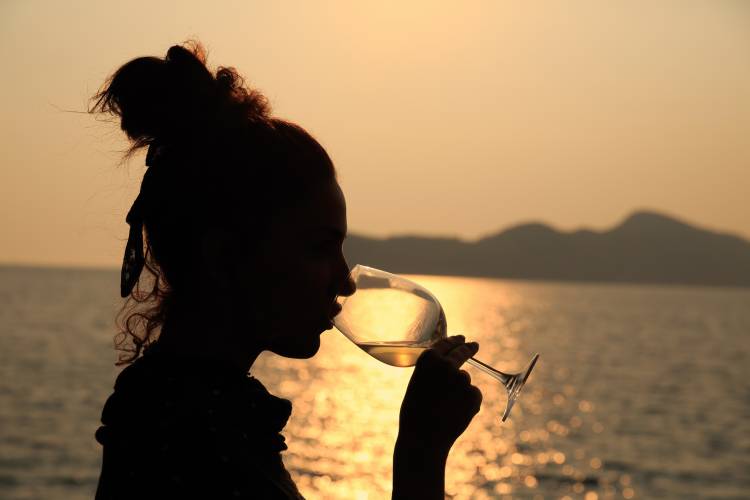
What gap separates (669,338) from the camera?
10162 centimetres

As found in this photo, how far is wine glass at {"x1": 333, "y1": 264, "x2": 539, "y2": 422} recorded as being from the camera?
2.65m

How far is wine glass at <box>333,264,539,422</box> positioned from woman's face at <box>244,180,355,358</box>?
1.45 ft

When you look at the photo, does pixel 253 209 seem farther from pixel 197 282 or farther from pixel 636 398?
pixel 636 398

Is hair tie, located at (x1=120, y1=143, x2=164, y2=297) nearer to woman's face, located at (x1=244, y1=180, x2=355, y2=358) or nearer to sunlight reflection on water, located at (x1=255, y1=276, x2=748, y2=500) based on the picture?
woman's face, located at (x1=244, y1=180, x2=355, y2=358)

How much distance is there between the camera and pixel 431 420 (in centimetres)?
222

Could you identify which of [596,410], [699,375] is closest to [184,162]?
[596,410]

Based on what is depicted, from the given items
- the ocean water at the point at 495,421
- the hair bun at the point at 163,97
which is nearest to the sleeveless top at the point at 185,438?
the hair bun at the point at 163,97

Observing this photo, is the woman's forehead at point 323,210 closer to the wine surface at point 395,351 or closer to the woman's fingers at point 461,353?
the woman's fingers at point 461,353

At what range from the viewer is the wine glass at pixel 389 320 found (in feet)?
8.71

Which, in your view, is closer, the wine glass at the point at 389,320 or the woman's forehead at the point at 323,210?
the woman's forehead at the point at 323,210

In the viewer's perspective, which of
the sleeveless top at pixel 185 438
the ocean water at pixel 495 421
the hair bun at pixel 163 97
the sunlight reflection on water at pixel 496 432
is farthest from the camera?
the sunlight reflection on water at pixel 496 432

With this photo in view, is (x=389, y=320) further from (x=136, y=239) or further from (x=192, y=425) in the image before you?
(x=192, y=425)

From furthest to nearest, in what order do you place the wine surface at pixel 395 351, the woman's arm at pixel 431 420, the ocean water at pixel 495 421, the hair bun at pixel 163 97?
the ocean water at pixel 495 421 < the wine surface at pixel 395 351 < the hair bun at pixel 163 97 < the woman's arm at pixel 431 420

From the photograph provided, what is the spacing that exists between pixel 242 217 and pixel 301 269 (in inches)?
6.3
